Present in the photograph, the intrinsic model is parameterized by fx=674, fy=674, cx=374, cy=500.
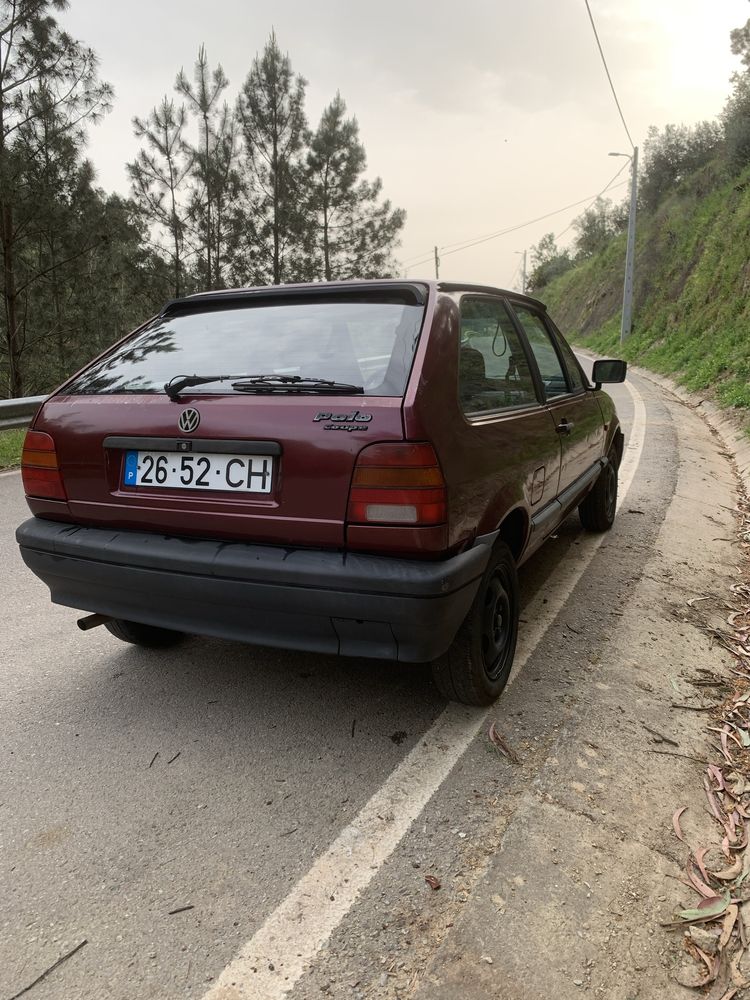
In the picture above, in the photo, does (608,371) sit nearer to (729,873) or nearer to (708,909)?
(729,873)

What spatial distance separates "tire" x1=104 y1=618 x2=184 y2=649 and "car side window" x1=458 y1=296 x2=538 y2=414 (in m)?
→ 1.75

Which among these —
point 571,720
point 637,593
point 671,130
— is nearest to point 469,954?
point 571,720

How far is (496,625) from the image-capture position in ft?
8.84

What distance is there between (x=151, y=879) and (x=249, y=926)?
33cm

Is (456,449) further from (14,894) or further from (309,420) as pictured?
(14,894)

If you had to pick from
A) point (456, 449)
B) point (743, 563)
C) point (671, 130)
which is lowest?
point (743, 563)

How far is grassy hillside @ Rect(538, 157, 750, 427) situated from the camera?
12.9 metres

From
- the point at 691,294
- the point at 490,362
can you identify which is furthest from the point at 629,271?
the point at 490,362

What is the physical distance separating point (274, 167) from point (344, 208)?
3.18 meters

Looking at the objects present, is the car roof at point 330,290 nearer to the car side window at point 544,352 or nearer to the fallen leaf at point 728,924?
the car side window at point 544,352

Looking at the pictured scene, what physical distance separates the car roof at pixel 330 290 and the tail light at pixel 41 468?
0.81 metres

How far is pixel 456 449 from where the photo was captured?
86.8 inches

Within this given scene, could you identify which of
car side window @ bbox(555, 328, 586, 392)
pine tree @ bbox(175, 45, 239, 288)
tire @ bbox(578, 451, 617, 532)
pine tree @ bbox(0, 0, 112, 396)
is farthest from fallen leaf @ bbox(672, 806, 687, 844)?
pine tree @ bbox(175, 45, 239, 288)

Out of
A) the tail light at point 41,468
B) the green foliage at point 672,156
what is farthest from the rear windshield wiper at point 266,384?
the green foliage at point 672,156
